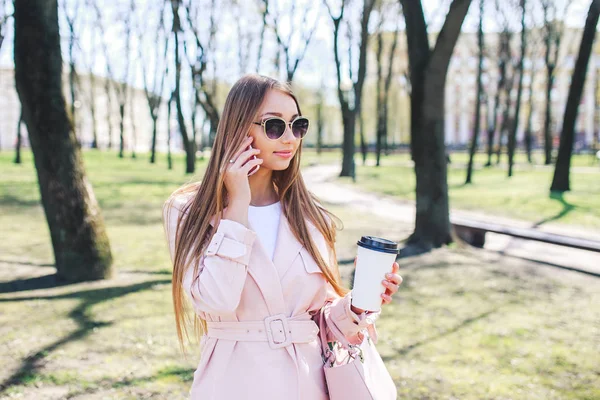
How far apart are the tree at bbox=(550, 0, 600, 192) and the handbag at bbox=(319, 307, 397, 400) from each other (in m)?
16.4

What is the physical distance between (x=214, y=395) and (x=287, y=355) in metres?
0.26

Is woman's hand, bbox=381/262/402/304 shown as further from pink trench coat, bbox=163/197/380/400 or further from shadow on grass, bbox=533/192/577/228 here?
shadow on grass, bbox=533/192/577/228

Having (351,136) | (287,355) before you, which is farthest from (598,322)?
(351,136)

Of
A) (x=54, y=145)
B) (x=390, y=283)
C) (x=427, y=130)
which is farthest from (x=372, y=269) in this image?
(x=427, y=130)

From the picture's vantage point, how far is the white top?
6.51ft

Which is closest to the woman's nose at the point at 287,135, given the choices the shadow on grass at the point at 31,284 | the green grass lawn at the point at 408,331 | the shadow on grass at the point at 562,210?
the green grass lawn at the point at 408,331

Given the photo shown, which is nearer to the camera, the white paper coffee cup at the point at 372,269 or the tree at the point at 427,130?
the white paper coffee cup at the point at 372,269

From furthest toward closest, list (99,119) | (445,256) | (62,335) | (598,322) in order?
(99,119) → (445,256) → (598,322) → (62,335)

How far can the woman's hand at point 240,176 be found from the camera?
6.04 ft

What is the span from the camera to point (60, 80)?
6.70m

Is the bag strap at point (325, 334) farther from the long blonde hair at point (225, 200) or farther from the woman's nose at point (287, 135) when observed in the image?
the woman's nose at point (287, 135)

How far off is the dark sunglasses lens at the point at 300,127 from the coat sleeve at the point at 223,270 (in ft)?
1.39

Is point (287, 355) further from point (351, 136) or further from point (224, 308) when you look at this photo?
point (351, 136)

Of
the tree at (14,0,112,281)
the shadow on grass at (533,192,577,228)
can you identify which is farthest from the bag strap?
the shadow on grass at (533,192,577,228)
